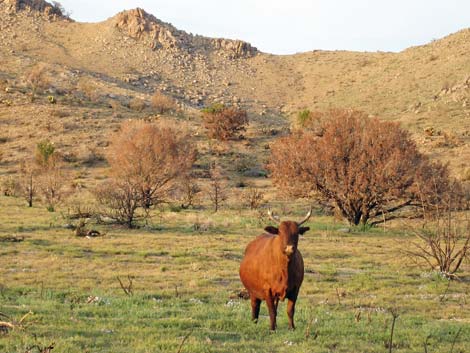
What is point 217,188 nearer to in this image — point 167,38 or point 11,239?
point 11,239

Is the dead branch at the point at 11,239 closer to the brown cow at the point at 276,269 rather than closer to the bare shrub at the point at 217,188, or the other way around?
the brown cow at the point at 276,269

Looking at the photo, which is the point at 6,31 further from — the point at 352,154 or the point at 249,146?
the point at 352,154

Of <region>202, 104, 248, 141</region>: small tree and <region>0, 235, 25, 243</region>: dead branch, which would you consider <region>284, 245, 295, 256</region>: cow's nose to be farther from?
<region>202, 104, 248, 141</region>: small tree

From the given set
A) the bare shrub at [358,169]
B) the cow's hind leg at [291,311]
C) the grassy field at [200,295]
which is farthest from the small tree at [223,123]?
the cow's hind leg at [291,311]

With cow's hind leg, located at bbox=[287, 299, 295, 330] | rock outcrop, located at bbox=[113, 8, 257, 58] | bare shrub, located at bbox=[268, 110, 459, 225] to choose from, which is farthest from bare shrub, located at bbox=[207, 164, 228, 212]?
rock outcrop, located at bbox=[113, 8, 257, 58]

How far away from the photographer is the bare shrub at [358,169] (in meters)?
25.4

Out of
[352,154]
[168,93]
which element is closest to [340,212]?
[352,154]

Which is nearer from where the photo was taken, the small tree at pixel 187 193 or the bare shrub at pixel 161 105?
the small tree at pixel 187 193

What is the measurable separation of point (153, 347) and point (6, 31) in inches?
3381

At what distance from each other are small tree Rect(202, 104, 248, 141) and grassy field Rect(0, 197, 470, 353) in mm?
27161

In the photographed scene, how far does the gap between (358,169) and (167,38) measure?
7040cm

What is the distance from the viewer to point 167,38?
91125mm

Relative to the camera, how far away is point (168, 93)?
74938 millimetres

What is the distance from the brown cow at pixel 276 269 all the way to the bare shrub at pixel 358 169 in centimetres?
1656
